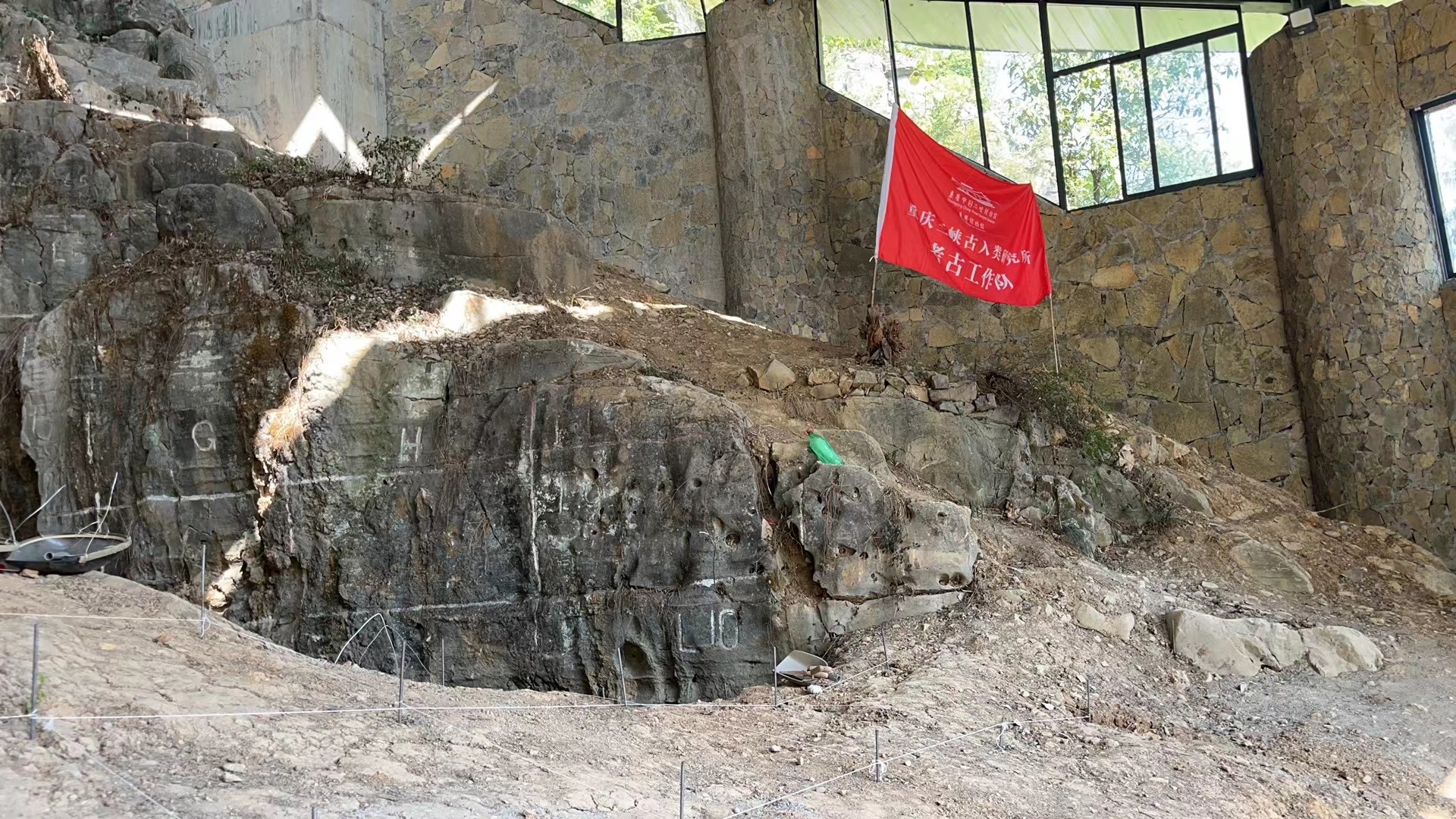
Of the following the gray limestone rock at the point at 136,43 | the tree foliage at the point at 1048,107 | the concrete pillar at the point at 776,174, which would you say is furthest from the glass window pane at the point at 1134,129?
the gray limestone rock at the point at 136,43

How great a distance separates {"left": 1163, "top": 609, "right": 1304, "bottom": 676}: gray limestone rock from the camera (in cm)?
793

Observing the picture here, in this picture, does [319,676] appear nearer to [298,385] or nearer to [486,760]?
[486,760]

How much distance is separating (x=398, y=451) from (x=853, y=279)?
19.8 ft

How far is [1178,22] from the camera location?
11.6 m

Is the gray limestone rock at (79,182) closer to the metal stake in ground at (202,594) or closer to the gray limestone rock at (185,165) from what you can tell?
the gray limestone rock at (185,165)

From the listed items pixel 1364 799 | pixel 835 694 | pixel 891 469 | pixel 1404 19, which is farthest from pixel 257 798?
pixel 1404 19

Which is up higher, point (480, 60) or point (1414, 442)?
point (480, 60)

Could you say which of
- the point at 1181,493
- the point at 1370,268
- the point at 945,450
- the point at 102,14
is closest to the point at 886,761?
the point at 945,450

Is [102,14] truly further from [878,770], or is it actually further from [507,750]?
[878,770]

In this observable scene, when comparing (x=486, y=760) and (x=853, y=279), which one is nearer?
(x=486, y=760)

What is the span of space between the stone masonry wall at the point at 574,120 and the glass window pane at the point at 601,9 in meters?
0.12

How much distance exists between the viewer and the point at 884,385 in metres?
9.89

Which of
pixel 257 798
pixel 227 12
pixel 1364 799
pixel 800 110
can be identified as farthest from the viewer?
pixel 227 12

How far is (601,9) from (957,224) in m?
5.55
